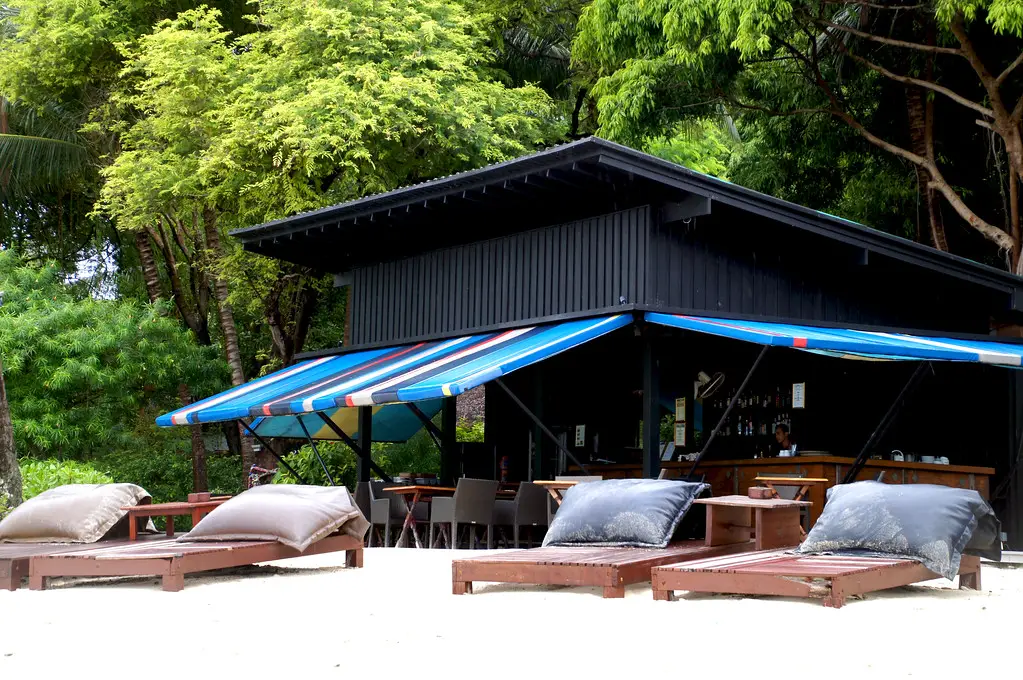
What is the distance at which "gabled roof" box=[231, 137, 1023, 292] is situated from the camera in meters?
11.1

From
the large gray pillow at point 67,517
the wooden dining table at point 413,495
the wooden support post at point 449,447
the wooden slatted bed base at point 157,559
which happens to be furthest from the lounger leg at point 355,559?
the wooden support post at point 449,447

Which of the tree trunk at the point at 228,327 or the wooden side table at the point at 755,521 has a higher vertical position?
the tree trunk at the point at 228,327

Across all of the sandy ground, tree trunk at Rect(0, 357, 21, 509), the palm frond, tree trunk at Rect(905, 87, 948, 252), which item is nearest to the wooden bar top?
the sandy ground

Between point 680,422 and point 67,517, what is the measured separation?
25.7 feet

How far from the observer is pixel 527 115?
66.5 feet

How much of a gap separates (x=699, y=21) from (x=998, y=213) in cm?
647

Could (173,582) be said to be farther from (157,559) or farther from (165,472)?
(165,472)

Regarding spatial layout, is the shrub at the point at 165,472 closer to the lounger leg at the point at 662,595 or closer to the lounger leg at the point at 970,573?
the lounger leg at the point at 662,595

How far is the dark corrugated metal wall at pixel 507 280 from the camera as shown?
11.9 m

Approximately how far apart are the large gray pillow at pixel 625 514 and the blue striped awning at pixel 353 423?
7918mm

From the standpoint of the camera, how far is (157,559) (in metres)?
7.52

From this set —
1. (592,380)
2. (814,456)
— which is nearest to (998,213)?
(592,380)

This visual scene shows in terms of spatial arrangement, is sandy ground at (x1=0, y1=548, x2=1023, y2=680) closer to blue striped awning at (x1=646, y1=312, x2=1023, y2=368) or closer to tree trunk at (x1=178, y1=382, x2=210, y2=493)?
blue striped awning at (x1=646, y1=312, x2=1023, y2=368)

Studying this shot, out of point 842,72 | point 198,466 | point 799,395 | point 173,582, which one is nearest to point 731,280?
point 799,395
